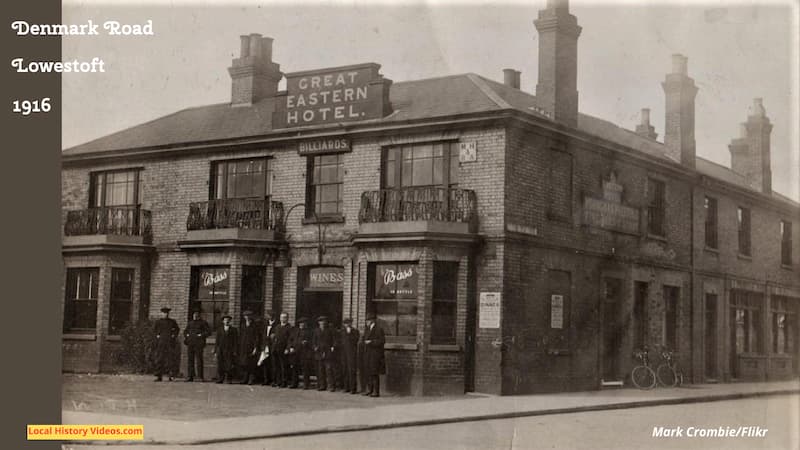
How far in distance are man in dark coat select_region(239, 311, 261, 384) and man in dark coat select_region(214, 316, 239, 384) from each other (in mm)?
179

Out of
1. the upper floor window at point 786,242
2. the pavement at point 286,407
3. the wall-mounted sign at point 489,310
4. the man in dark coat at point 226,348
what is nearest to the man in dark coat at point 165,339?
the pavement at point 286,407

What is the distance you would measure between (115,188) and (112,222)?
100 cm

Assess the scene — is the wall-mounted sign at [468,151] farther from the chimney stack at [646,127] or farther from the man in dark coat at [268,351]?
the chimney stack at [646,127]

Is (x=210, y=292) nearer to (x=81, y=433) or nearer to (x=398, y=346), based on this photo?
(x=398, y=346)

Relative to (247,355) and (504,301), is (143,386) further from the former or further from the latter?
(504,301)

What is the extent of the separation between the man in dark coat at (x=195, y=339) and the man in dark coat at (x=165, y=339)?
2.02 feet

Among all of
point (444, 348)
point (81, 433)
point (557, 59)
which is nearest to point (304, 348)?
point (444, 348)

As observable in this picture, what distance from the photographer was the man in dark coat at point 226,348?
68.8ft

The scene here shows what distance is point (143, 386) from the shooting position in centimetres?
1981

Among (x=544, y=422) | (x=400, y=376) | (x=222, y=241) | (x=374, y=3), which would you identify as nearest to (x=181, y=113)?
(x=222, y=241)

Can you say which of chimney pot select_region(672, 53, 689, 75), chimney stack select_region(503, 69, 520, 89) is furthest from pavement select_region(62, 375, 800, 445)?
chimney stack select_region(503, 69, 520, 89)

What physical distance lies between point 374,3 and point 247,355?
9.72 metres

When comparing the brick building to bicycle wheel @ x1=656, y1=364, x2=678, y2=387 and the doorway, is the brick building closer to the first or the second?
the doorway

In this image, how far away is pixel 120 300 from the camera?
2345cm
